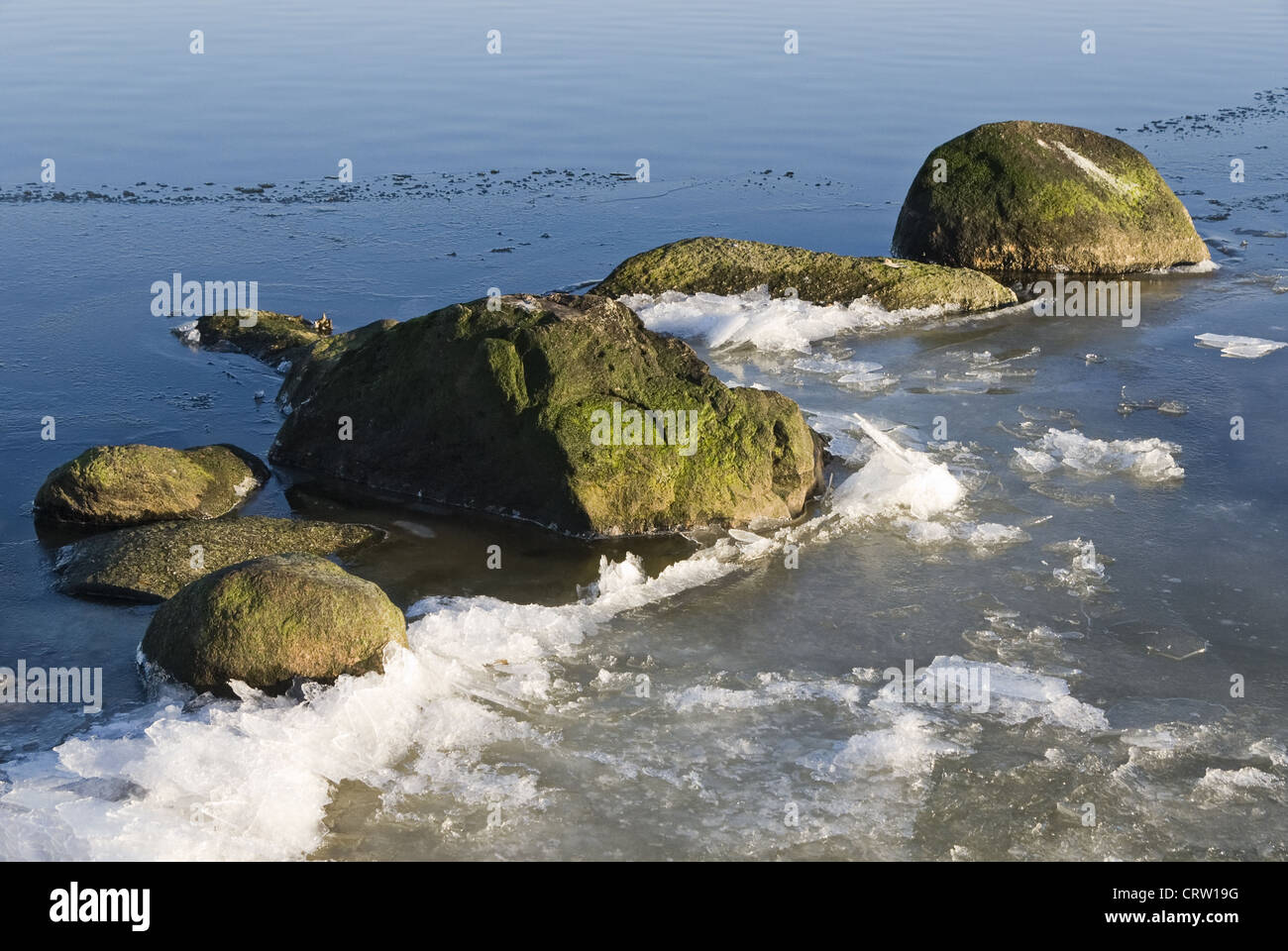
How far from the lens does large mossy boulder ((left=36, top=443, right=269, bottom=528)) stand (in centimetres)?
1016

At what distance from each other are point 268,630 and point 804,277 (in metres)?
9.49

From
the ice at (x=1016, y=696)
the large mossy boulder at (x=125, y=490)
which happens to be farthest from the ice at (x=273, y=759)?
the large mossy boulder at (x=125, y=490)

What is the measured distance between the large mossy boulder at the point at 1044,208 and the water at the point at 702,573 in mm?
829

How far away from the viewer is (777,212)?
66.0 feet

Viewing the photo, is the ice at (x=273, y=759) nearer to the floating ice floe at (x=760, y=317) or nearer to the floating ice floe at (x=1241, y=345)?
the floating ice floe at (x=760, y=317)

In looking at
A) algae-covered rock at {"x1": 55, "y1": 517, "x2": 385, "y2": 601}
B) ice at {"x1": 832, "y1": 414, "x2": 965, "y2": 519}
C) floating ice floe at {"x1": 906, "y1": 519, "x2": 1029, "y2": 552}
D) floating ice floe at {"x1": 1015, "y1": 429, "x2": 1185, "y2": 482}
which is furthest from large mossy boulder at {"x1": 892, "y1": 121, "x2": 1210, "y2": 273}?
algae-covered rock at {"x1": 55, "y1": 517, "x2": 385, "y2": 601}

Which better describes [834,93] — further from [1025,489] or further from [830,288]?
[1025,489]

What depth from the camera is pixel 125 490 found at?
33.5 ft

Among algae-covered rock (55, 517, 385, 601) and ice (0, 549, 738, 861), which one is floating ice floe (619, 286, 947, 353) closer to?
algae-covered rock (55, 517, 385, 601)

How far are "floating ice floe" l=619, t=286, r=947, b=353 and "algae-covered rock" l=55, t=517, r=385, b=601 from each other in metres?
5.73

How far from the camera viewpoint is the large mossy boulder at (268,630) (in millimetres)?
7766

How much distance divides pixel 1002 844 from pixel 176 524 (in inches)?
254

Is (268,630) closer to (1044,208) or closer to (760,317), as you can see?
(760,317)
